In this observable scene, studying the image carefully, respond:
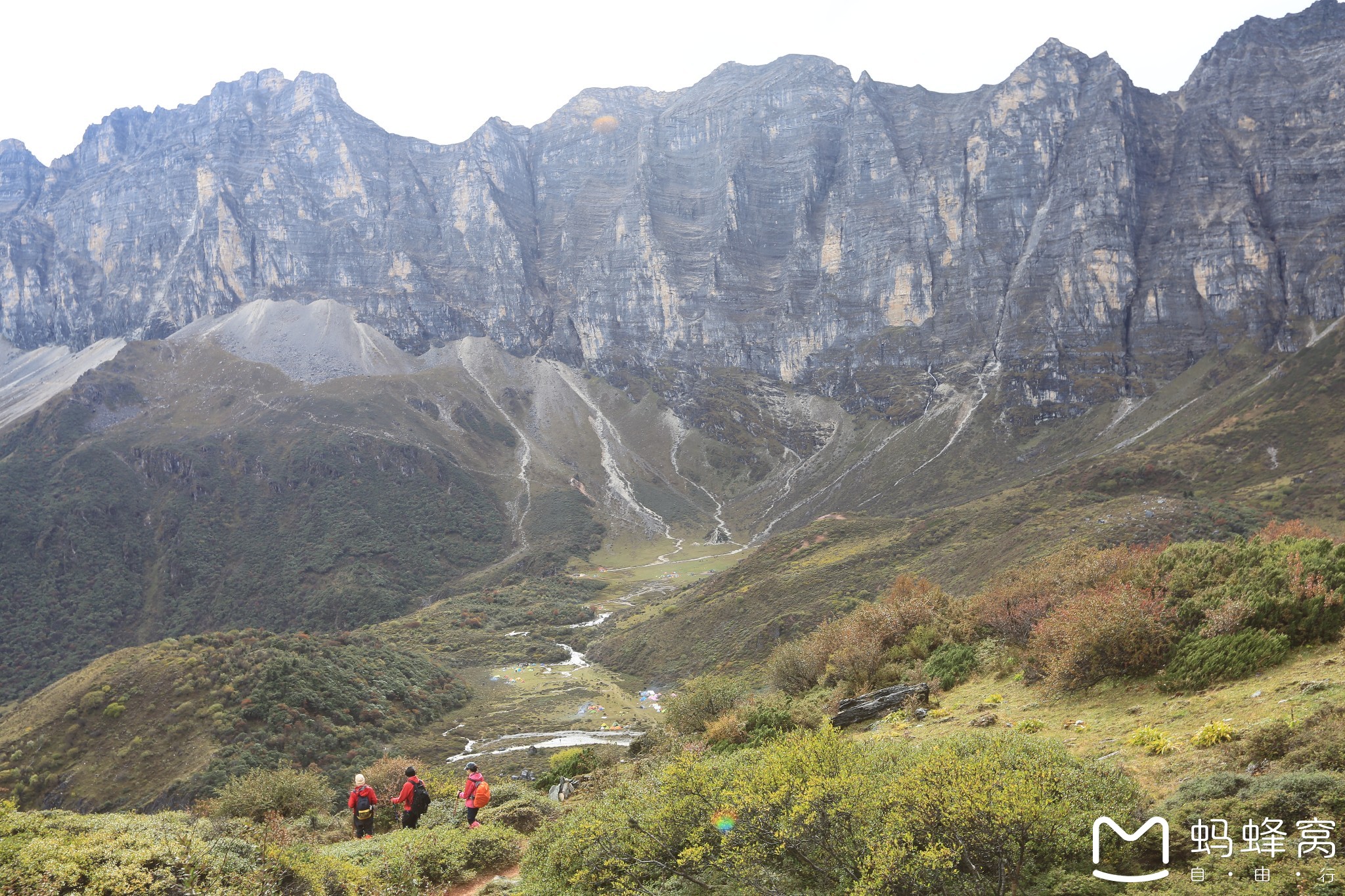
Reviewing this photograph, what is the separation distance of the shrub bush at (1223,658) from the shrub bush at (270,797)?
22.9 metres

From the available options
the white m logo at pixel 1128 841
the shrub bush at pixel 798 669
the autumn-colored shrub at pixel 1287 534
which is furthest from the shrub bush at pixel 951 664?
the white m logo at pixel 1128 841

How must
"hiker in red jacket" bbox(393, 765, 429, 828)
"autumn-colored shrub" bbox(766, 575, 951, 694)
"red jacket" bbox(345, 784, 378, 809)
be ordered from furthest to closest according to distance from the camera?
1. "autumn-colored shrub" bbox(766, 575, 951, 694)
2. "hiker in red jacket" bbox(393, 765, 429, 828)
3. "red jacket" bbox(345, 784, 378, 809)

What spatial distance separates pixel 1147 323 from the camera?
14262cm

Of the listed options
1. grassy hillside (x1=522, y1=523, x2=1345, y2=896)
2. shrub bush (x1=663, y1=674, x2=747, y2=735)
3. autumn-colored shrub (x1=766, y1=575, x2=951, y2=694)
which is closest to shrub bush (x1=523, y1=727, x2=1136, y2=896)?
grassy hillside (x1=522, y1=523, x2=1345, y2=896)

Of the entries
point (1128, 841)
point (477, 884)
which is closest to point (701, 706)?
point (477, 884)

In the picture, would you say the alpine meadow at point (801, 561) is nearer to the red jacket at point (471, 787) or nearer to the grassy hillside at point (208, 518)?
the red jacket at point (471, 787)

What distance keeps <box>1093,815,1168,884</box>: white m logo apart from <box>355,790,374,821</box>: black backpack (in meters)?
15.5

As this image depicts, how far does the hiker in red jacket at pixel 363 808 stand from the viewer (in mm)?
16641

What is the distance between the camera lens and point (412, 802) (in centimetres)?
1733

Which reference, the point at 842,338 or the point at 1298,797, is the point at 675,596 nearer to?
the point at 1298,797

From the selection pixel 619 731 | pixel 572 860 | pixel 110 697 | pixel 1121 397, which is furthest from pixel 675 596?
pixel 1121 397

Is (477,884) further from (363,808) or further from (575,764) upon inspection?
(575,764)

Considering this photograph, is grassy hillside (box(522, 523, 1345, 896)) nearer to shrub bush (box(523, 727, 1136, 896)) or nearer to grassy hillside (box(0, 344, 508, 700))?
shrub bush (box(523, 727, 1136, 896))

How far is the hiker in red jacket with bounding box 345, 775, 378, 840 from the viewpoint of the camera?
1664 cm
